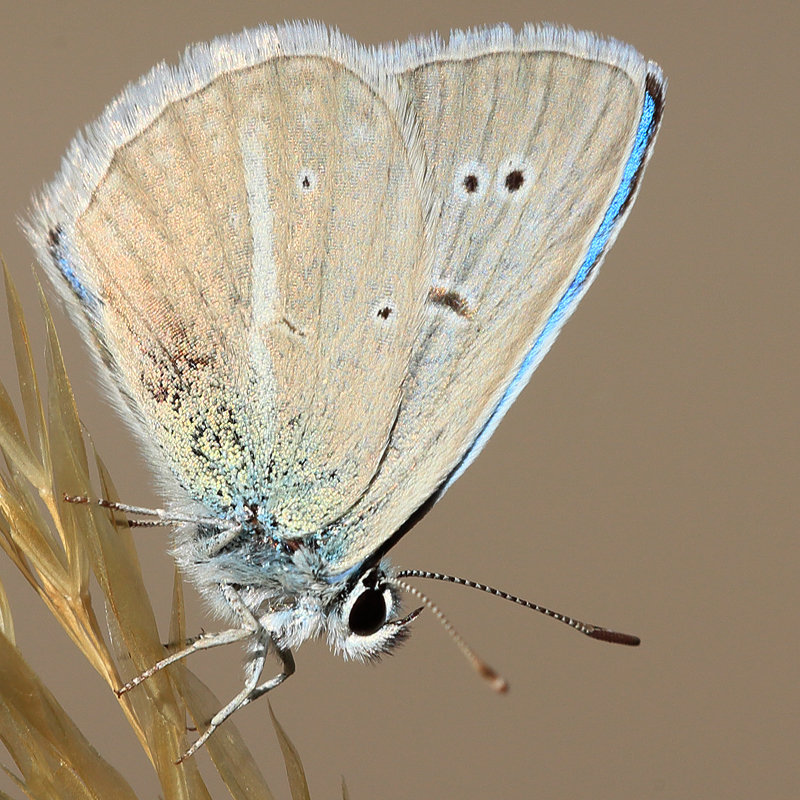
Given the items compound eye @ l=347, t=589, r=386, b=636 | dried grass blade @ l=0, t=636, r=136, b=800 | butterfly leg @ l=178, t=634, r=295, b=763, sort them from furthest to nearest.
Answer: compound eye @ l=347, t=589, r=386, b=636 → butterfly leg @ l=178, t=634, r=295, b=763 → dried grass blade @ l=0, t=636, r=136, b=800

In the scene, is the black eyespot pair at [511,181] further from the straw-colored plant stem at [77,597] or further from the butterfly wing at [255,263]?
the straw-colored plant stem at [77,597]

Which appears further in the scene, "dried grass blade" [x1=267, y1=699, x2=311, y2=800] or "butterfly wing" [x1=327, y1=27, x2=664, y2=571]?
"butterfly wing" [x1=327, y1=27, x2=664, y2=571]

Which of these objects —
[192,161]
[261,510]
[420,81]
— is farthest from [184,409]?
[420,81]

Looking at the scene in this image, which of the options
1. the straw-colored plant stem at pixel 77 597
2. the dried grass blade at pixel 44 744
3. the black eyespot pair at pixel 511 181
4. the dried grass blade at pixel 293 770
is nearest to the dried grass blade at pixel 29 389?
the straw-colored plant stem at pixel 77 597

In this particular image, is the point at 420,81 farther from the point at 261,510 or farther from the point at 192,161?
the point at 261,510

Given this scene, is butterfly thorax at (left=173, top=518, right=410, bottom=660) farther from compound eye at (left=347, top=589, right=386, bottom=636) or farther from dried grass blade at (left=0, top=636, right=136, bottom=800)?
dried grass blade at (left=0, top=636, right=136, bottom=800)

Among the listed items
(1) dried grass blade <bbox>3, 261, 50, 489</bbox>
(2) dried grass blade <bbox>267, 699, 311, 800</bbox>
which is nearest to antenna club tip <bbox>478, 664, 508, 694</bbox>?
(2) dried grass blade <bbox>267, 699, 311, 800</bbox>
